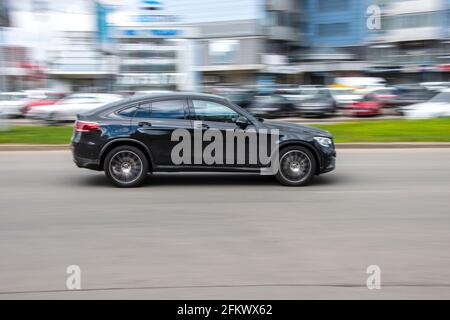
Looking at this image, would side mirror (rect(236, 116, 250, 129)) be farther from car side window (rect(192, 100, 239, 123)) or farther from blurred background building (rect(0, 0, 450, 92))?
blurred background building (rect(0, 0, 450, 92))

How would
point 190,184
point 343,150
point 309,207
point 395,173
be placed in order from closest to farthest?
point 309,207
point 190,184
point 395,173
point 343,150

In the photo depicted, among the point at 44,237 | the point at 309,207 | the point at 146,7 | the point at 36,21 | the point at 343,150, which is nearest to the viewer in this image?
the point at 44,237

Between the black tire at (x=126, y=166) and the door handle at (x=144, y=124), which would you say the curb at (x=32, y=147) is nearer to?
the black tire at (x=126, y=166)

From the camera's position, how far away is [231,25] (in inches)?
2391

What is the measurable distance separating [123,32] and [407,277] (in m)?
22.5

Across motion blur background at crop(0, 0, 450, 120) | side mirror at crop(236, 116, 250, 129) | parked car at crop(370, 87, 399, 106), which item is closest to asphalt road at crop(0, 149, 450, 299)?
side mirror at crop(236, 116, 250, 129)

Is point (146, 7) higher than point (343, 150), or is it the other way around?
point (146, 7)

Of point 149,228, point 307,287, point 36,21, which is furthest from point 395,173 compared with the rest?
point 36,21

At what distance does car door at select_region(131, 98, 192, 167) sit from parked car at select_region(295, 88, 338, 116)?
1881cm

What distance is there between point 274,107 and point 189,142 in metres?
19.1

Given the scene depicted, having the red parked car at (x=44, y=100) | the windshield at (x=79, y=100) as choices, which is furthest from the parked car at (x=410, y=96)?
the red parked car at (x=44, y=100)

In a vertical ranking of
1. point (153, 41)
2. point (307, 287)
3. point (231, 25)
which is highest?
point (231, 25)

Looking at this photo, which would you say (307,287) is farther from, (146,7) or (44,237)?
(146,7)

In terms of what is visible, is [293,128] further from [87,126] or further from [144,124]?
[87,126]
